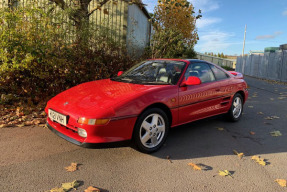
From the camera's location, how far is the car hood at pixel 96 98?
2.90 m

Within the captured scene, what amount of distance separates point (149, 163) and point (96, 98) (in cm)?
116

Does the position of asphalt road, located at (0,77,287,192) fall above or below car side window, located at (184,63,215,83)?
below

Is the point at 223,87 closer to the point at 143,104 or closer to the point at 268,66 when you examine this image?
the point at 143,104

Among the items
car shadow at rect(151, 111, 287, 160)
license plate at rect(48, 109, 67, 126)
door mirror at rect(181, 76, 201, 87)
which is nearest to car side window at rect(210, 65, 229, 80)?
car shadow at rect(151, 111, 287, 160)

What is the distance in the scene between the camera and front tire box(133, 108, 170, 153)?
10.2 feet

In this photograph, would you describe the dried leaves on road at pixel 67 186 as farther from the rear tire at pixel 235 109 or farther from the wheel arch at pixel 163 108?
the rear tire at pixel 235 109

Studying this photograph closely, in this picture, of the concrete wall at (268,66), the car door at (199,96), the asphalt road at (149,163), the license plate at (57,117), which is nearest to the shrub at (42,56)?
the asphalt road at (149,163)

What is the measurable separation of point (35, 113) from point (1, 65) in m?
1.26

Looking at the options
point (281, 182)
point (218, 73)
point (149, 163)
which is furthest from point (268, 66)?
point (149, 163)

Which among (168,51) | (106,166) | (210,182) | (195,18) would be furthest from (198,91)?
(195,18)

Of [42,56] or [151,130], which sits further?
[42,56]

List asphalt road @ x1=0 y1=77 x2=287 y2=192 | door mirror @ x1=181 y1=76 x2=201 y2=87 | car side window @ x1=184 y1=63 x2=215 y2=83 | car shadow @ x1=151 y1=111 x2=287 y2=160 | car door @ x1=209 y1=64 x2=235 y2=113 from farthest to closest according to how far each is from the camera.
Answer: car door @ x1=209 y1=64 x2=235 y2=113, car side window @ x1=184 y1=63 x2=215 y2=83, door mirror @ x1=181 y1=76 x2=201 y2=87, car shadow @ x1=151 y1=111 x2=287 y2=160, asphalt road @ x1=0 y1=77 x2=287 y2=192

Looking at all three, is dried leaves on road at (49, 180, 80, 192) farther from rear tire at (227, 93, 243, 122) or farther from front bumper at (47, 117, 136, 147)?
rear tire at (227, 93, 243, 122)

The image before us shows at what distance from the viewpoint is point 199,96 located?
3.99 m
